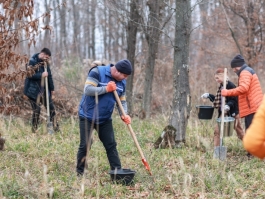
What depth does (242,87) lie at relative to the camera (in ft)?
24.6

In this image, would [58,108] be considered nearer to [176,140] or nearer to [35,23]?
[176,140]

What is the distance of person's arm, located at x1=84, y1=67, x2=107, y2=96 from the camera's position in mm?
5752

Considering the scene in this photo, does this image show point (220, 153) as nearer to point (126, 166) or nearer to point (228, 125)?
point (228, 125)

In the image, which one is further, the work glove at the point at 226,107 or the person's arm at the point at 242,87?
the work glove at the point at 226,107

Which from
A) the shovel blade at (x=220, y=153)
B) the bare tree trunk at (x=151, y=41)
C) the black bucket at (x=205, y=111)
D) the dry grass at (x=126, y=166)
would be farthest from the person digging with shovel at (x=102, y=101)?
the bare tree trunk at (x=151, y=41)

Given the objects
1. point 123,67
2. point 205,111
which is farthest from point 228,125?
point 123,67

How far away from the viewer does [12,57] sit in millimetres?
6598

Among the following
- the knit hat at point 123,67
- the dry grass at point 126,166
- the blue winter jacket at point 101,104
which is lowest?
the dry grass at point 126,166

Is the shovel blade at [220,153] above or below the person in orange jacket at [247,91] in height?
below

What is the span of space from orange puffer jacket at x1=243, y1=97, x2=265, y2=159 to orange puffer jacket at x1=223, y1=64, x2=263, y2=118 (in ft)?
15.8

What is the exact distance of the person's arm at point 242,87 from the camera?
7.44 metres

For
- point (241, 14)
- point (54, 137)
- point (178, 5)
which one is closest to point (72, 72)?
point (241, 14)

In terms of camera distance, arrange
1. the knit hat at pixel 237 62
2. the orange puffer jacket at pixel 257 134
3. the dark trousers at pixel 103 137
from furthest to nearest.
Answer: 1. the knit hat at pixel 237 62
2. the dark trousers at pixel 103 137
3. the orange puffer jacket at pixel 257 134

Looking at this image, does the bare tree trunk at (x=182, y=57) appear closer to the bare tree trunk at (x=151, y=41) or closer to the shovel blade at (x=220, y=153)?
the shovel blade at (x=220, y=153)
